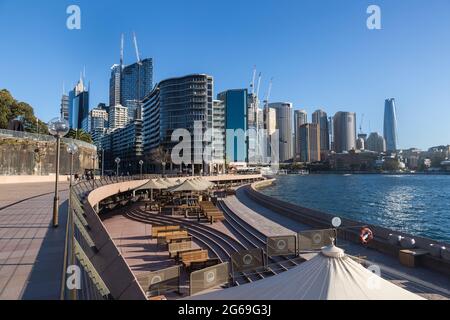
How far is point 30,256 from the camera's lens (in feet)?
24.2

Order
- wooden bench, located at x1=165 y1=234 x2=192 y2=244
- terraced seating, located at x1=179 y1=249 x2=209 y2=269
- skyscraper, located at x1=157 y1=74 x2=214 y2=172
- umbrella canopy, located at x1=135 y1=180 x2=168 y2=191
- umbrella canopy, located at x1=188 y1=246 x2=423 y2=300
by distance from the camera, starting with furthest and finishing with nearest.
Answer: skyscraper, located at x1=157 y1=74 x2=214 y2=172 → umbrella canopy, located at x1=135 y1=180 x2=168 y2=191 → wooden bench, located at x1=165 y1=234 x2=192 y2=244 → terraced seating, located at x1=179 y1=249 x2=209 y2=269 → umbrella canopy, located at x1=188 y1=246 x2=423 y2=300

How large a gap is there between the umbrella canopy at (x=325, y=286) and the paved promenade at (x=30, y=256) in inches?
114

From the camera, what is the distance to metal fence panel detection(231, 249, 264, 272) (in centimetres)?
1203

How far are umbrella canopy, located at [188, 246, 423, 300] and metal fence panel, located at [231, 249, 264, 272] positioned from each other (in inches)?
239

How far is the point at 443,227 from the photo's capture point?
33.5m

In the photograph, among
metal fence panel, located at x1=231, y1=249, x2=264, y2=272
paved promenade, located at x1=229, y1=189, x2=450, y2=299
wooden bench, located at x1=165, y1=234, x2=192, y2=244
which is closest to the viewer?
paved promenade, located at x1=229, y1=189, x2=450, y2=299

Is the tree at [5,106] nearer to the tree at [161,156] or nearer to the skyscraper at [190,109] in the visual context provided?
the tree at [161,156]

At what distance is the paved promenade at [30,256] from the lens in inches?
212

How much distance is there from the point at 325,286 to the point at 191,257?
9.57 metres

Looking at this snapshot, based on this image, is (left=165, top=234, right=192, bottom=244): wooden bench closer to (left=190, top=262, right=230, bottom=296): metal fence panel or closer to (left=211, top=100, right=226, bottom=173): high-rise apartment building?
(left=190, top=262, right=230, bottom=296): metal fence panel

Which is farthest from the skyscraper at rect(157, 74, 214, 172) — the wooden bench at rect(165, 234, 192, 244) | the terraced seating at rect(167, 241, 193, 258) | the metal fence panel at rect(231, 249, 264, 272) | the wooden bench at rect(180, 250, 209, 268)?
the metal fence panel at rect(231, 249, 264, 272)

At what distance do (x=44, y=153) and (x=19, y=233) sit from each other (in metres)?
48.4

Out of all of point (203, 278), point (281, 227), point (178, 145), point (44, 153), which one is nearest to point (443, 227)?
point (281, 227)

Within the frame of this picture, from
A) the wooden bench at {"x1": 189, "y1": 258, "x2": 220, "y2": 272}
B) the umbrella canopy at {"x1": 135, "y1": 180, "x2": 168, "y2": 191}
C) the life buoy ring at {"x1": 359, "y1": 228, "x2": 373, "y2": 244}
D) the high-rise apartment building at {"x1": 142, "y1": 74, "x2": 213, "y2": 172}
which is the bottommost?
Answer: the wooden bench at {"x1": 189, "y1": 258, "x2": 220, "y2": 272}
